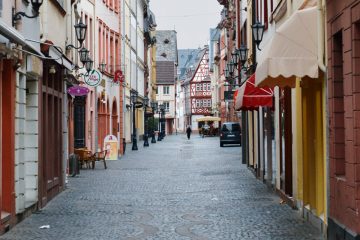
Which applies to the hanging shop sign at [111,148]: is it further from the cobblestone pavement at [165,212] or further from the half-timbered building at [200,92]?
the half-timbered building at [200,92]

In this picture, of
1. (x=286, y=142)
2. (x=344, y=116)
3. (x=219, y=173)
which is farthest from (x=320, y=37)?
(x=219, y=173)

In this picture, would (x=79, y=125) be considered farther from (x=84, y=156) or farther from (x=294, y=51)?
(x=294, y=51)

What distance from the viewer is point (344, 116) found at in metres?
10.4

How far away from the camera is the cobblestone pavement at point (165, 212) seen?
496 inches

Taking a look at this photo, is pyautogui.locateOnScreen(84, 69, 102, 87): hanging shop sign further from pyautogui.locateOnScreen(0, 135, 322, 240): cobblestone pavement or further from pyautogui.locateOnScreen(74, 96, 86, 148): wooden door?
pyautogui.locateOnScreen(0, 135, 322, 240): cobblestone pavement

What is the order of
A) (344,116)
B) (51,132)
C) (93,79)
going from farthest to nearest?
(93,79) < (51,132) < (344,116)

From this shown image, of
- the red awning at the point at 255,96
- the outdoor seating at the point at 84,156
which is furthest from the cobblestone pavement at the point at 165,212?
the outdoor seating at the point at 84,156

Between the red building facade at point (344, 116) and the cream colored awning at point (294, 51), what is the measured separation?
483 millimetres

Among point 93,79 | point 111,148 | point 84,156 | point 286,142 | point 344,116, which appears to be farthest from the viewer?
point 111,148

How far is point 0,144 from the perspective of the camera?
13.0 meters

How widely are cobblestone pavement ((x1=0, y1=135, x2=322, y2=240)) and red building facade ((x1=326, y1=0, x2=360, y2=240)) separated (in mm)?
1644

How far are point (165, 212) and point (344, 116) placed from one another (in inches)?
241

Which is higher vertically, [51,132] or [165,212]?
[51,132]

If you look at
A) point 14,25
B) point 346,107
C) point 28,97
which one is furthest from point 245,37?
point 346,107
